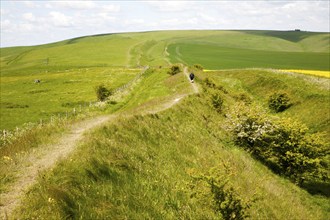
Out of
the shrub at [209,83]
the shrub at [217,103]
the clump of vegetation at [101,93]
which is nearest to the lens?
the shrub at [217,103]

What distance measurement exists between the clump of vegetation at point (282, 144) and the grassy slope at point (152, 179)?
1772 millimetres

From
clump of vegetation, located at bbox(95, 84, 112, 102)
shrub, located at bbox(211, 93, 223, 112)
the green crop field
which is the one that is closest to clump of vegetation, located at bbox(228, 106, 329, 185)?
the green crop field

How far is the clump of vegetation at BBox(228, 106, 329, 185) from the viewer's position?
27.9 metres

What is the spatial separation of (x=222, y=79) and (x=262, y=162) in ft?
178

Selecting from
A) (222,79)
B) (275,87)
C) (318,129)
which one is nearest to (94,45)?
(222,79)

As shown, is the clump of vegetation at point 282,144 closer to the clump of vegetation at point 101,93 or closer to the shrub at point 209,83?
the shrub at point 209,83

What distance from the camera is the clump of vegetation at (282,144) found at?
2786cm

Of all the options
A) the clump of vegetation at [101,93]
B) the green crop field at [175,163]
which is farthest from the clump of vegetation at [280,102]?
the clump of vegetation at [101,93]

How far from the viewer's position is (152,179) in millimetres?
16953

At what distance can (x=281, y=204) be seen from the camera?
20.9m

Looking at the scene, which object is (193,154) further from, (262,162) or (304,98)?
(304,98)

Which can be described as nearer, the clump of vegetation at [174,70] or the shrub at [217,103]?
the shrub at [217,103]

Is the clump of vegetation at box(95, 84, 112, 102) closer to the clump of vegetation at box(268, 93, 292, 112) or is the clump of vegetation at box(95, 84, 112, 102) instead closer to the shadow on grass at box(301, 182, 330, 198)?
the clump of vegetation at box(268, 93, 292, 112)

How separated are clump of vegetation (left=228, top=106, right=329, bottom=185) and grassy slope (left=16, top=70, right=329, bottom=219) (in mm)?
1772
